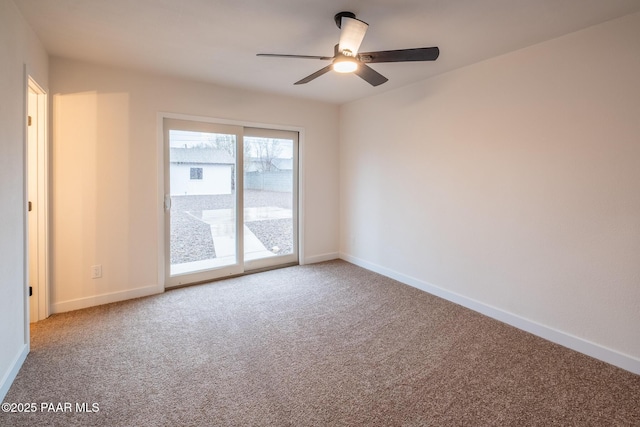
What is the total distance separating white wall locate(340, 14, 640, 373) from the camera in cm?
226

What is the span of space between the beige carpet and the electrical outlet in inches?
13.6

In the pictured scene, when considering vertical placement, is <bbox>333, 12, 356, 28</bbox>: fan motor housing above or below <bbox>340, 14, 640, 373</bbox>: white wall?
above

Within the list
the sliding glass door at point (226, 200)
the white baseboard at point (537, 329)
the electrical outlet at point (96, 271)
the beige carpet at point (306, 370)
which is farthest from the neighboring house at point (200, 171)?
the white baseboard at point (537, 329)

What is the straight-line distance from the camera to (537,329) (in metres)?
Answer: 2.72

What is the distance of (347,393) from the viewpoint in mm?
1954

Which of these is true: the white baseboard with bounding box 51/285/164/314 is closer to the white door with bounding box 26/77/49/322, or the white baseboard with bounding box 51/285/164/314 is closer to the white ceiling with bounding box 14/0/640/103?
the white door with bounding box 26/77/49/322

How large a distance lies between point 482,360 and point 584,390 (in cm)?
59

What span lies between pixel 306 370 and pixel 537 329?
2.08 meters

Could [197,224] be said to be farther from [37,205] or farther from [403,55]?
[403,55]

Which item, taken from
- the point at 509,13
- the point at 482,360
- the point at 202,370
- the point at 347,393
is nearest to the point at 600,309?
the point at 482,360

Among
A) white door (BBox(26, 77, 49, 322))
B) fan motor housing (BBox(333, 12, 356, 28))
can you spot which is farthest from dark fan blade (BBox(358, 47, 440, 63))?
white door (BBox(26, 77, 49, 322))

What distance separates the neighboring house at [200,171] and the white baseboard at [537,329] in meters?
2.60

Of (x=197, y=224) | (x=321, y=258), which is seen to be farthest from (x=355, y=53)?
(x=321, y=258)

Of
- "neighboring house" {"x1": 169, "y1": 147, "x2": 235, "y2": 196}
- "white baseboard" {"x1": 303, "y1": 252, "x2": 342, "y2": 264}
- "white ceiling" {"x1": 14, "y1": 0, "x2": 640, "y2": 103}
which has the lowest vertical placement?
"white baseboard" {"x1": 303, "y1": 252, "x2": 342, "y2": 264}
